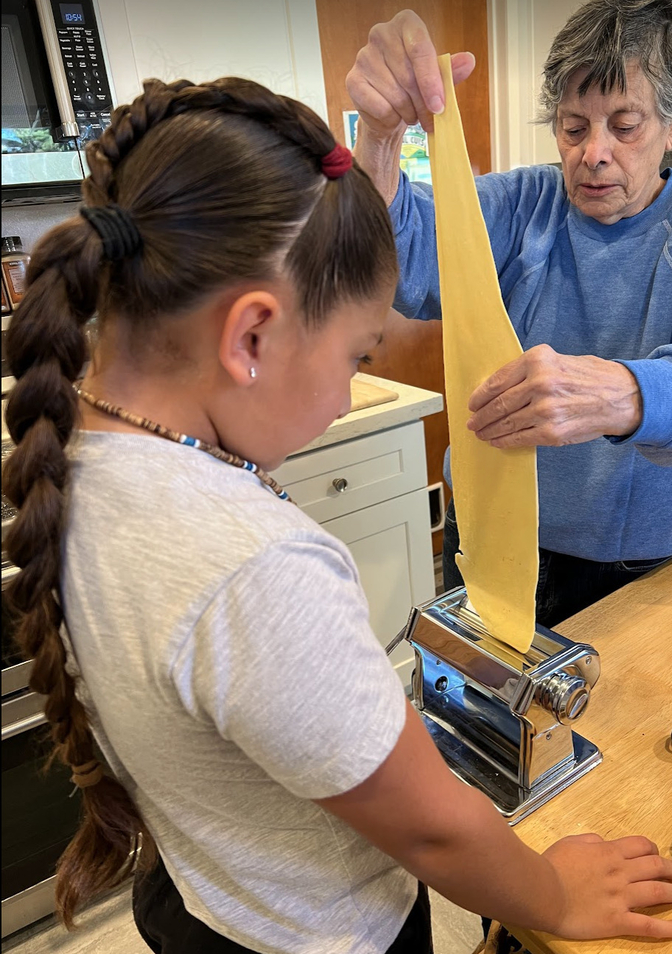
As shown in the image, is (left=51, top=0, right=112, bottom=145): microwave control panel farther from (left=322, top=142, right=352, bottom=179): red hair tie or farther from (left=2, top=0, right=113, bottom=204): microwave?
(left=322, top=142, right=352, bottom=179): red hair tie

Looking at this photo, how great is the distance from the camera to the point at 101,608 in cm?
40

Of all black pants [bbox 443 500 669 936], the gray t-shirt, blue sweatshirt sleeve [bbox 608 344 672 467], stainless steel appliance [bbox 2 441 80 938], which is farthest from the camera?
stainless steel appliance [bbox 2 441 80 938]

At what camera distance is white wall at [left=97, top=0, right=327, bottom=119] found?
801 mm

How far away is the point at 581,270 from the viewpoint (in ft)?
3.03

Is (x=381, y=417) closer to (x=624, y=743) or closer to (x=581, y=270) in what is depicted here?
(x=581, y=270)

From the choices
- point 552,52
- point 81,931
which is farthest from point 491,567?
point 81,931

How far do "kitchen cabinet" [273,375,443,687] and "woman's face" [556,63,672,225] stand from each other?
2.34 feet

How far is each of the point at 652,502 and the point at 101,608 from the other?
31.5 inches

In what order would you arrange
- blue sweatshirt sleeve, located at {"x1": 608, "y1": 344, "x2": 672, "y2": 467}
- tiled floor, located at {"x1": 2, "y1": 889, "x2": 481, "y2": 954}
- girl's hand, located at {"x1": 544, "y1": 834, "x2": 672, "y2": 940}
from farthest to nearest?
tiled floor, located at {"x1": 2, "y1": 889, "x2": 481, "y2": 954} < blue sweatshirt sleeve, located at {"x1": 608, "y1": 344, "x2": 672, "y2": 467} < girl's hand, located at {"x1": 544, "y1": 834, "x2": 672, "y2": 940}

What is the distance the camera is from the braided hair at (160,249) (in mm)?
399

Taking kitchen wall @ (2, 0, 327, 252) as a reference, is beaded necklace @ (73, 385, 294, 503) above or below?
below

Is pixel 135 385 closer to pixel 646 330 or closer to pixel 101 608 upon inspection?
pixel 101 608

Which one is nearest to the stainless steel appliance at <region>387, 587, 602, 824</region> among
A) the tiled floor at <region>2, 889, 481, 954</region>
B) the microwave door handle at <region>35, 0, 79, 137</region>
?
the microwave door handle at <region>35, 0, 79, 137</region>

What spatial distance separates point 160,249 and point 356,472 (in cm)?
117
